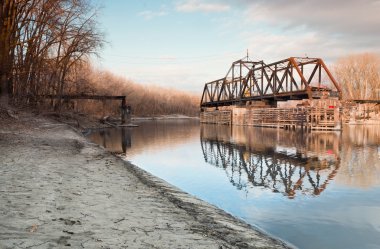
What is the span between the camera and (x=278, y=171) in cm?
1338

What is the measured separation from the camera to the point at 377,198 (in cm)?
912

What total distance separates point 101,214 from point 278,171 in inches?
356

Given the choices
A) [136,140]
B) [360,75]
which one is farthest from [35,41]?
[360,75]

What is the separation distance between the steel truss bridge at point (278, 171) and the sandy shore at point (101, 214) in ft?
11.3

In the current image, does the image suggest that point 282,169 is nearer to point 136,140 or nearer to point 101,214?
point 101,214

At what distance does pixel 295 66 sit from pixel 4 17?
105 feet

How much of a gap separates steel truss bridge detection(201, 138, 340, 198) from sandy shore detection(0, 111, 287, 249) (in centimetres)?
345

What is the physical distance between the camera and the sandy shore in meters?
4.63

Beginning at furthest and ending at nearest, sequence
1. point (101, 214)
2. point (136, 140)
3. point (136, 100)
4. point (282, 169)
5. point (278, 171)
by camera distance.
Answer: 1. point (136, 100)
2. point (136, 140)
3. point (282, 169)
4. point (278, 171)
5. point (101, 214)

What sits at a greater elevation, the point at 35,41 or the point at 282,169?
the point at 35,41

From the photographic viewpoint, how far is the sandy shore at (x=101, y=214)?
4630mm

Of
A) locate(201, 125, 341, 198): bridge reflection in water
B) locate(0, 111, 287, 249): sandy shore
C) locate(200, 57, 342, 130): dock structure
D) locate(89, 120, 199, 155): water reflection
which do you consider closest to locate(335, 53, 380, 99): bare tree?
locate(200, 57, 342, 130): dock structure

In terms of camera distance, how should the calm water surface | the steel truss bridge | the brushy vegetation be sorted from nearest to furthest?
the calm water surface < the steel truss bridge < the brushy vegetation

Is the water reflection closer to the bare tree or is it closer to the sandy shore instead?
the sandy shore
